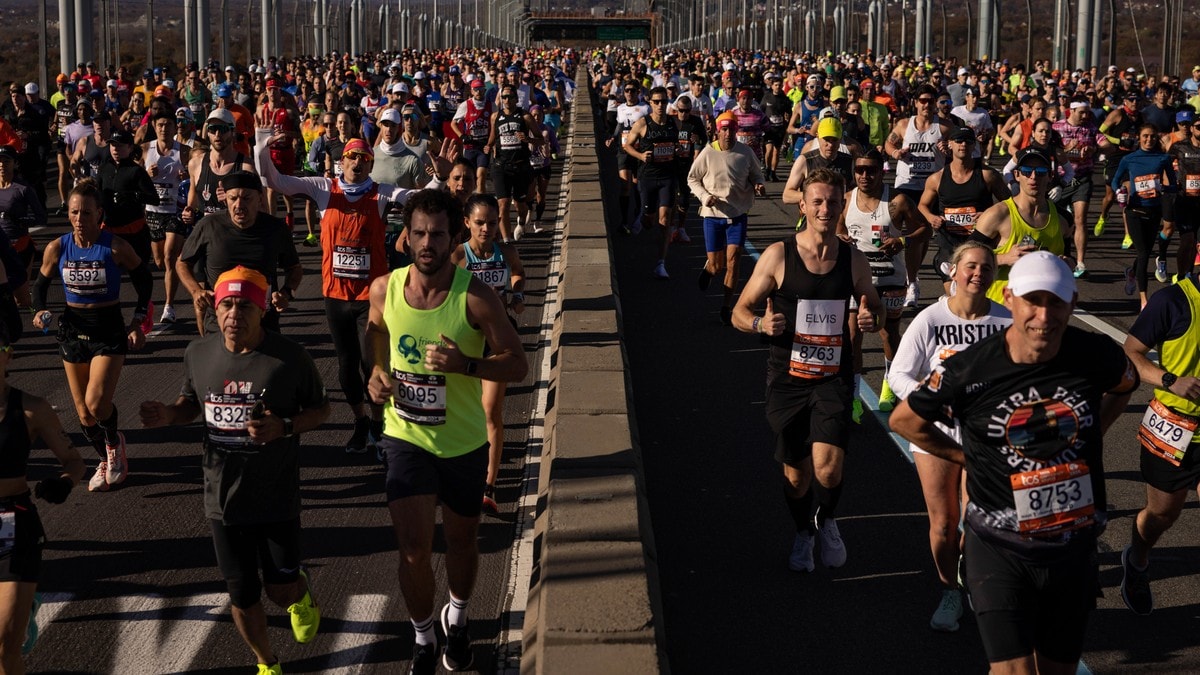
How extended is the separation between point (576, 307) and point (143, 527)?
581 centimetres

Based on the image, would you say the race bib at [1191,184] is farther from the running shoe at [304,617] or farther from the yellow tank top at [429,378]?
the running shoe at [304,617]

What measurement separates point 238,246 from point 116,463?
1.46m

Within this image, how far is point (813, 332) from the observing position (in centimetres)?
768

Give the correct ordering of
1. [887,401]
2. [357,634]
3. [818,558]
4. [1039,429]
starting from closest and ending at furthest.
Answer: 1. [1039,429]
2. [357,634]
3. [818,558]
4. [887,401]

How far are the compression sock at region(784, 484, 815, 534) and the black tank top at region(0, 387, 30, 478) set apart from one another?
3.55 meters

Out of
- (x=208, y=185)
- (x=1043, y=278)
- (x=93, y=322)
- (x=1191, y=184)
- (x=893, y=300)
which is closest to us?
(x=1043, y=278)

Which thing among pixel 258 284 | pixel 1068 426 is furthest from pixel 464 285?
pixel 1068 426

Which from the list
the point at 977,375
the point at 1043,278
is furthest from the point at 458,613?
the point at 1043,278

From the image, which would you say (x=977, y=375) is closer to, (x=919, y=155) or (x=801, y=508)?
(x=801, y=508)

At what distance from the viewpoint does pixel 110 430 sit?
9.31 meters

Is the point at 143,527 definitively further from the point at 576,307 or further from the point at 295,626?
the point at 576,307

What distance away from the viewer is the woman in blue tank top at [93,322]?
929 cm

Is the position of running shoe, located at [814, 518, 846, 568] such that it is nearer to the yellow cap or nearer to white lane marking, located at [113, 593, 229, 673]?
white lane marking, located at [113, 593, 229, 673]

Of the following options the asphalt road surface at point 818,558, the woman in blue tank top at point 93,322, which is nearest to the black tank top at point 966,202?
the asphalt road surface at point 818,558
